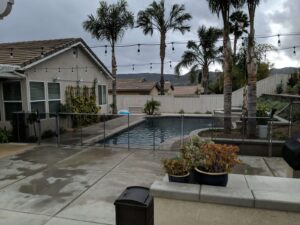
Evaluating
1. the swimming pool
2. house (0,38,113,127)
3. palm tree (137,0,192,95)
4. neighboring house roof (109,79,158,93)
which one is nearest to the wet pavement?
the swimming pool

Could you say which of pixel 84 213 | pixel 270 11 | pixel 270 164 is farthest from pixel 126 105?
pixel 84 213

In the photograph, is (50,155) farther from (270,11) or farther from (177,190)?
(270,11)

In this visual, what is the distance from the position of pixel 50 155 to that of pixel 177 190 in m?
5.95

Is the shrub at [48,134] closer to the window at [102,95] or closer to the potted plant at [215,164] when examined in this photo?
the window at [102,95]

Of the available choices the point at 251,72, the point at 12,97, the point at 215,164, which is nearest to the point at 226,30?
the point at 251,72

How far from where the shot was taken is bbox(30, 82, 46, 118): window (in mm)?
10277

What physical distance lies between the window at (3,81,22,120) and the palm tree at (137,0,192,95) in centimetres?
1154

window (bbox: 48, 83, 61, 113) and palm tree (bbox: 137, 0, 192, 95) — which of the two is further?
palm tree (bbox: 137, 0, 192, 95)

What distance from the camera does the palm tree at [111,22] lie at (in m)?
15.8

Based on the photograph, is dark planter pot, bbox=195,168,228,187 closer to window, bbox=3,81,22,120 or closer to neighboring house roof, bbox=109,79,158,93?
window, bbox=3,81,22,120

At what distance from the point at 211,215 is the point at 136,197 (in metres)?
0.80

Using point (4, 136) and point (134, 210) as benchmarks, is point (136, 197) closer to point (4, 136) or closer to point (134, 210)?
point (134, 210)

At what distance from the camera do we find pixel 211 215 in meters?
2.48

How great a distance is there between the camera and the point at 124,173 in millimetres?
5855
